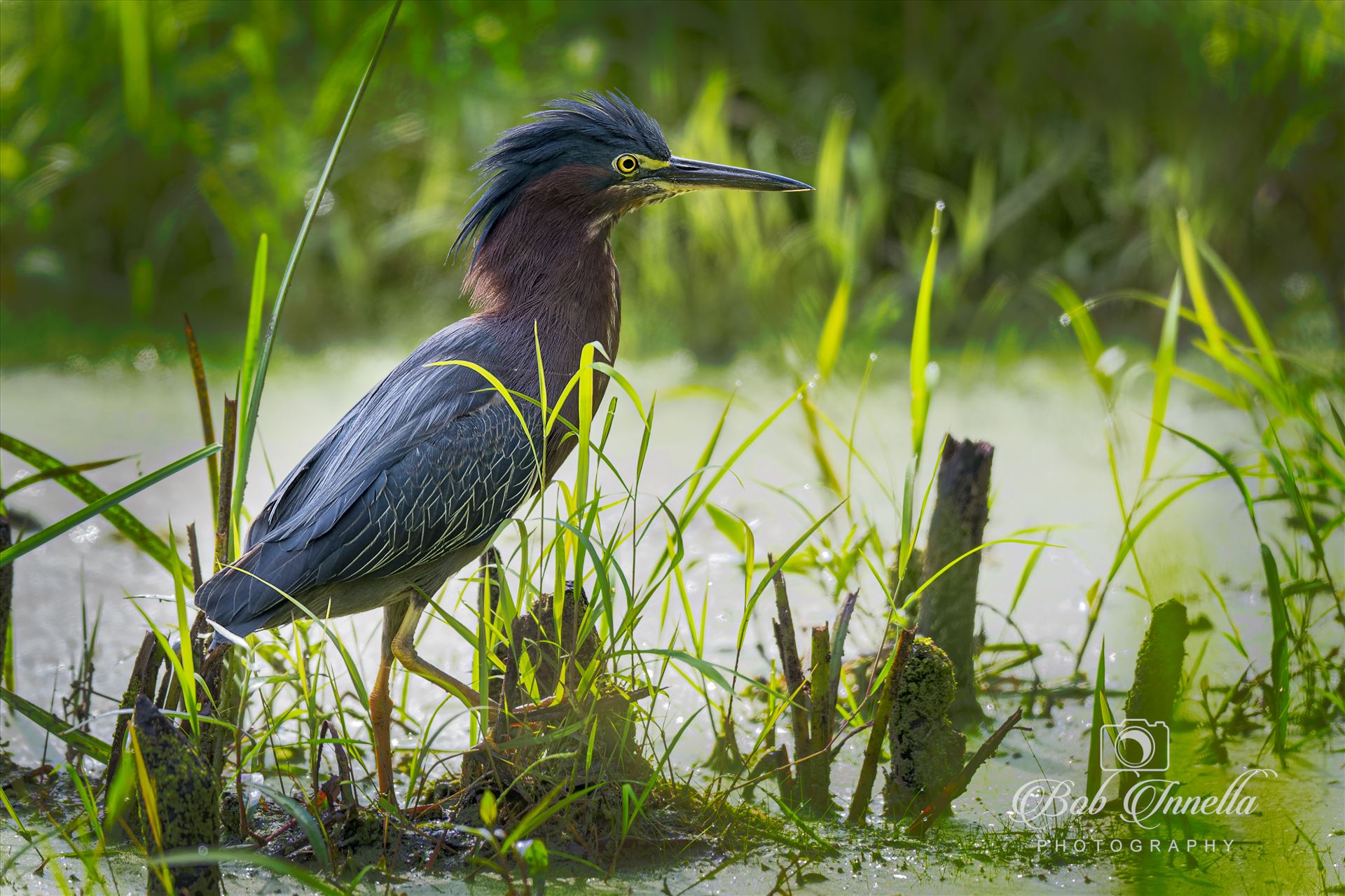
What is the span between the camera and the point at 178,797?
213 cm

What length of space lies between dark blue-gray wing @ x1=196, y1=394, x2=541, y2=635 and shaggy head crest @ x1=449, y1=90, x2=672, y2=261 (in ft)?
1.85

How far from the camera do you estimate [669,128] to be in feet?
20.3

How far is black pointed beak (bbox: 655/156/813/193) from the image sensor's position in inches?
124

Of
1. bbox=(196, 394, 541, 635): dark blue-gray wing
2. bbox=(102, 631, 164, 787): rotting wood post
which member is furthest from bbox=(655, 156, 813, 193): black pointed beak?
bbox=(102, 631, 164, 787): rotting wood post

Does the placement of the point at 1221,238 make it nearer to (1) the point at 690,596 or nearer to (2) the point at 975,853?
(1) the point at 690,596

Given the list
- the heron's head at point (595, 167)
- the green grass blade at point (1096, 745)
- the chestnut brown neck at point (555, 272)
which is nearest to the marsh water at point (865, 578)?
the green grass blade at point (1096, 745)

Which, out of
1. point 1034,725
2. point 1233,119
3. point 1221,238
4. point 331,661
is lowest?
point 1034,725

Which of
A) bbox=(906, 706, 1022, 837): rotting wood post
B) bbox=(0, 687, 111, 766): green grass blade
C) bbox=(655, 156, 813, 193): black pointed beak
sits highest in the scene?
bbox=(655, 156, 813, 193): black pointed beak

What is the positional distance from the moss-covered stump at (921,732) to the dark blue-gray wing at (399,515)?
2.85 ft

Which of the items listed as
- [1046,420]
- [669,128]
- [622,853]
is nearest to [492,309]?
[622,853]

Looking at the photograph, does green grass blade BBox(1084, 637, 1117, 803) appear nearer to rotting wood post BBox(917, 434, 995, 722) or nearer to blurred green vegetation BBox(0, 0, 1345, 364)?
rotting wood post BBox(917, 434, 995, 722)

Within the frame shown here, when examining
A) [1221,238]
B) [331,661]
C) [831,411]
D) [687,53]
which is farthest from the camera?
[687,53]

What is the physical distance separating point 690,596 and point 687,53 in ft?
12.1

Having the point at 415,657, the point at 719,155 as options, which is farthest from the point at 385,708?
the point at 719,155
